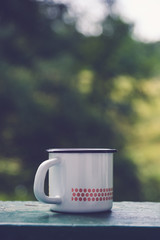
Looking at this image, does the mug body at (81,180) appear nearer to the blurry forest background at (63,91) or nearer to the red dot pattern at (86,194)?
the red dot pattern at (86,194)

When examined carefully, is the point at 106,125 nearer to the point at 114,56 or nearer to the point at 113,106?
the point at 113,106

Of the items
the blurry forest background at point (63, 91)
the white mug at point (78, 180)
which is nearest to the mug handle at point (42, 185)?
the white mug at point (78, 180)

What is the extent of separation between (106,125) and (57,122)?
51 cm

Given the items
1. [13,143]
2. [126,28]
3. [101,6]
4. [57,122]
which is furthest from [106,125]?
[101,6]

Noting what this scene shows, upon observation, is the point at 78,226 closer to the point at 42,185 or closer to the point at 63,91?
the point at 42,185

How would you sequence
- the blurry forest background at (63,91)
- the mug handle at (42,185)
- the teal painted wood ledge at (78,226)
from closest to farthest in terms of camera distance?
1. the teal painted wood ledge at (78,226)
2. the mug handle at (42,185)
3. the blurry forest background at (63,91)

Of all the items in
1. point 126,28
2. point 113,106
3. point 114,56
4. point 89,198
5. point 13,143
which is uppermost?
point 126,28

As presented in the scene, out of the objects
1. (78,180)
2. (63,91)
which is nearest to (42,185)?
(78,180)

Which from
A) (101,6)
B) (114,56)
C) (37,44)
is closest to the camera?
(37,44)

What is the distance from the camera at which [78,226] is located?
670 millimetres

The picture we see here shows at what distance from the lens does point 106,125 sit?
4.50 metres

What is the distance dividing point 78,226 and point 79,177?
0.50ft

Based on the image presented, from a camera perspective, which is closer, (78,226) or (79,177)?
(78,226)

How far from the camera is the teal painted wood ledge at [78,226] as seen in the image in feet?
2.19
